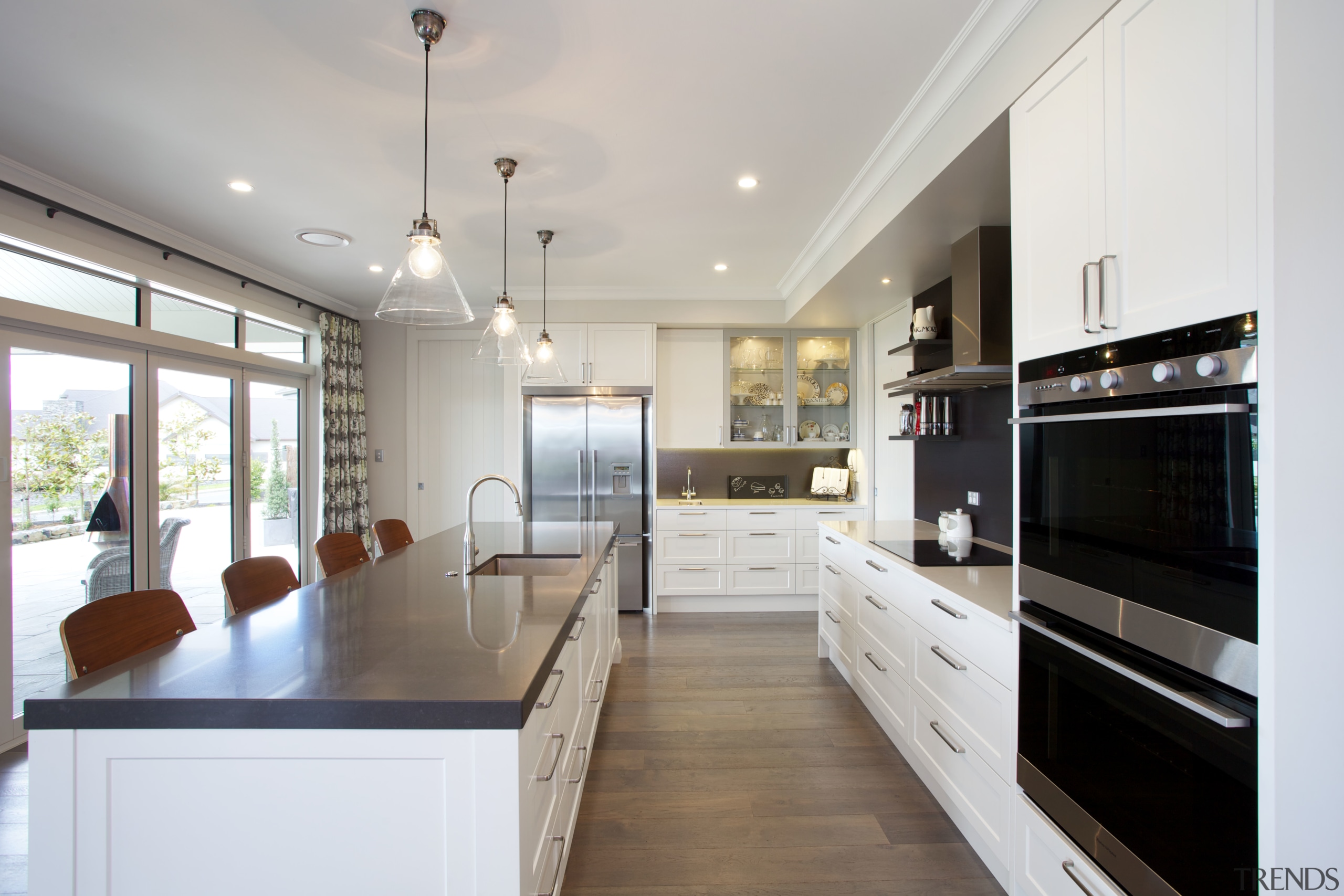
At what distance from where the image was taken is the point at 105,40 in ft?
5.83

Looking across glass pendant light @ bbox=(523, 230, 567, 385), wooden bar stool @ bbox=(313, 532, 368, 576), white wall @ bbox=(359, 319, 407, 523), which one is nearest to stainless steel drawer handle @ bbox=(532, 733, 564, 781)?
wooden bar stool @ bbox=(313, 532, 368, 576)

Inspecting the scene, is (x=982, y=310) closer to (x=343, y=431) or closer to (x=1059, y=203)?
(x=1059, y=203)

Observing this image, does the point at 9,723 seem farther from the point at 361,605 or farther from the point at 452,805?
the point at 452,805

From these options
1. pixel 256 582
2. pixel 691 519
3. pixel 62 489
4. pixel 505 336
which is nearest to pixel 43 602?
pixel 62 489

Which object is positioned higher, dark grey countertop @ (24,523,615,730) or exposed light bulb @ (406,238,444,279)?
exposed light bulb @ (406,238,444,279)

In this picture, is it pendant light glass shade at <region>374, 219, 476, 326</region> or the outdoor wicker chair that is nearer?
pendant light glass shade at <region>374, 219, 476, 326</region>

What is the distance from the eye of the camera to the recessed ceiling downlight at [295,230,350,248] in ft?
11.2

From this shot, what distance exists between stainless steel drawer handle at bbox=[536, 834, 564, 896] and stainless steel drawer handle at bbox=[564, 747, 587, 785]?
153 mm

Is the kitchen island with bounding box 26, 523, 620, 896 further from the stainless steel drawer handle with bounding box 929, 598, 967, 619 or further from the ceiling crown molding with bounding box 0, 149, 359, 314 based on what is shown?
the ceiling crown molding with bounding box 0, 149, 359, 314

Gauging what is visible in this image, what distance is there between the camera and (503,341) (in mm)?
2902

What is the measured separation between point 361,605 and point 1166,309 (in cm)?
209

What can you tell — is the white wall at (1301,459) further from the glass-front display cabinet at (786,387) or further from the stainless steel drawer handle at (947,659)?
the glass-front display cabinet at (786,387)

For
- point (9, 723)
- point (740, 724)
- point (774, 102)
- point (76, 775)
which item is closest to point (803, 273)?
point (774, 102)

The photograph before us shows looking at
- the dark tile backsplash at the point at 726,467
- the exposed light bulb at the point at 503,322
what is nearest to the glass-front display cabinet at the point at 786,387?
the dark tile backsplash at the point at 726,467
